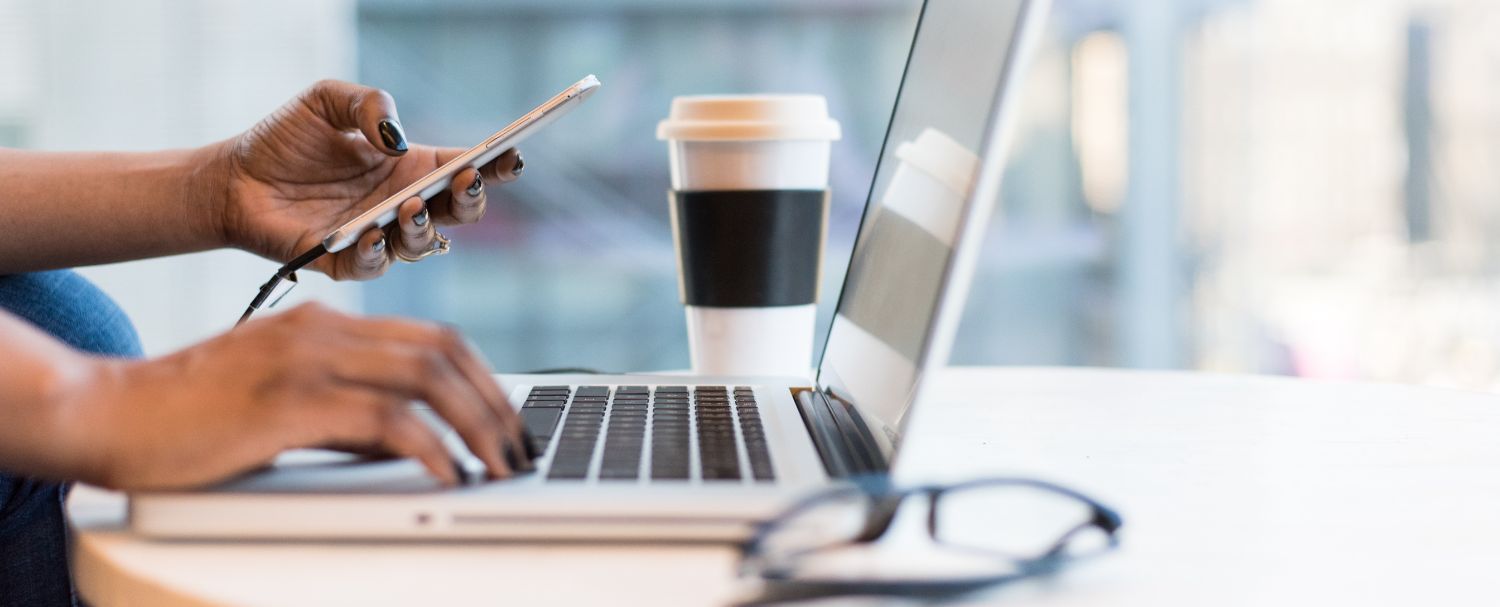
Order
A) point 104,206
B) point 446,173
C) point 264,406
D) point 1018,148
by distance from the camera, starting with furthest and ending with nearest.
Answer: point 1018,148, point 104,206, point 446,173, point 264,406

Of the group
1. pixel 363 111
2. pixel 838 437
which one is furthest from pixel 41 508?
pixel 838 437

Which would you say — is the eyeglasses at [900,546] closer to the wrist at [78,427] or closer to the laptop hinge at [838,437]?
the laptop hinge at [838,437]

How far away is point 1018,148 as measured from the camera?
277 cm

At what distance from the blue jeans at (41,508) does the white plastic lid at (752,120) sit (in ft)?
1.28

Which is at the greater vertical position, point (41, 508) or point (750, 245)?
point (750, 245)

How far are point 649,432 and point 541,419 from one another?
60 mm

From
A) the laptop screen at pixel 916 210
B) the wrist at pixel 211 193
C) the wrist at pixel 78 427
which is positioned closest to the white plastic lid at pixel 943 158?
the laptop screen at pixel 916 210

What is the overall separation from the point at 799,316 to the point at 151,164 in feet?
1.43

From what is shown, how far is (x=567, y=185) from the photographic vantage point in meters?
2.76

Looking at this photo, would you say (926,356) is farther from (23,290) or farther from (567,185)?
(567,185)

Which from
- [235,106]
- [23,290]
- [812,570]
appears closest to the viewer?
[812,570]

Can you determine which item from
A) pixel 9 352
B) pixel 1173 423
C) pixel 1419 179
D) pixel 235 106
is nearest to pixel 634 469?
pixel 9 352

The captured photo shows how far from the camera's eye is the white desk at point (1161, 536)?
31 centimetres

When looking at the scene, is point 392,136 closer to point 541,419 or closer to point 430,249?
point 430,249
